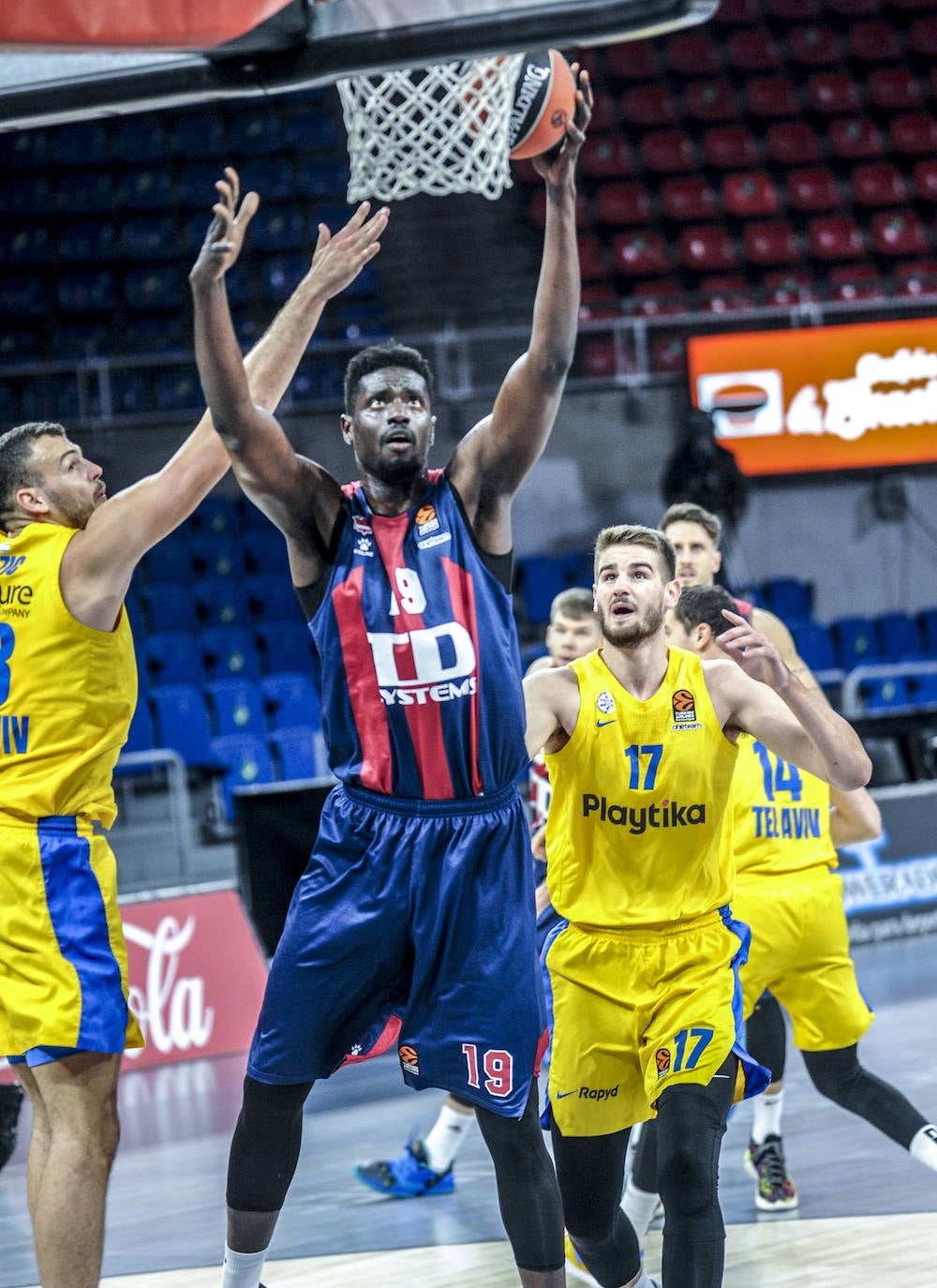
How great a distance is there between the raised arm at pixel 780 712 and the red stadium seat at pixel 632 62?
14451 mm

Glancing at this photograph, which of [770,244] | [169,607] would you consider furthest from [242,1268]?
[770,244]

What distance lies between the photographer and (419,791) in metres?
3.78

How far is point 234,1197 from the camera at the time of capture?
386 centimetres

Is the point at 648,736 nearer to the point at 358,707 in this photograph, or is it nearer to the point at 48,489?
the point at 358,707

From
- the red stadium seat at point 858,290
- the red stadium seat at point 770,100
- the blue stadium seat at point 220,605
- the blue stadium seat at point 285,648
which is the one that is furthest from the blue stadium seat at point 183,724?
the red stadium seat at point 770,100

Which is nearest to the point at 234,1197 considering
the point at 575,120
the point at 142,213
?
the point at 575,120

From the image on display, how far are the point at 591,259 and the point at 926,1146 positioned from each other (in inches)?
467

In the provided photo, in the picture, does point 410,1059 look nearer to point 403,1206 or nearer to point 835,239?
point 403,1206

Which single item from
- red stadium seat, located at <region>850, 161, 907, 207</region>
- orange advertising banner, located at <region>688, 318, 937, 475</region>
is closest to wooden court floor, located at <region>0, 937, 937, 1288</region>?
orange advertising banner, located at <region>688, 318, 937, 475</region>

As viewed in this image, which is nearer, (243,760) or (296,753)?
(243,760)

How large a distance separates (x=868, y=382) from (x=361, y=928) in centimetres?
1103

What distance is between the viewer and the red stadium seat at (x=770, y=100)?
17469 mm

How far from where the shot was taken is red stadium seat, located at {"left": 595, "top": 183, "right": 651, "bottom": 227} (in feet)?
53.1

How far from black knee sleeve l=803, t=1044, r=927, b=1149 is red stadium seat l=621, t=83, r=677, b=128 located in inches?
540
